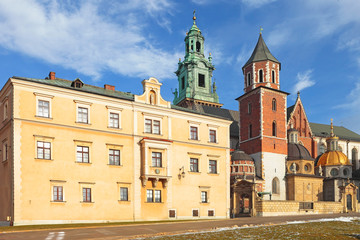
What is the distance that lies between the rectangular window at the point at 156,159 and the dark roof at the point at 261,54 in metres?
34.5

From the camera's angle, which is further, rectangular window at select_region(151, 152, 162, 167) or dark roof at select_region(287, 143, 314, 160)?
dark roof at select_region(287, 143, 314, 160)

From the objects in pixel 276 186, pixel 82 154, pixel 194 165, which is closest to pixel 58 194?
pixel 82 154

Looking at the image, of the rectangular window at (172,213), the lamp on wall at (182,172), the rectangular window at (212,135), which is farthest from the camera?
the rectangular window at (212,135)

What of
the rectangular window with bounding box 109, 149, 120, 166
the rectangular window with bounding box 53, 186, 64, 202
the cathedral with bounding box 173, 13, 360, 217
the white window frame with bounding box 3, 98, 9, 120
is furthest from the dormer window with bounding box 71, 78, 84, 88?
the cathedral with bounding box 173, 13, 360, 217

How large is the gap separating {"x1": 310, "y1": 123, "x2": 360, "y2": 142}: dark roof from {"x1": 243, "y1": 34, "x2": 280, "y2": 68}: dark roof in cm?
2399

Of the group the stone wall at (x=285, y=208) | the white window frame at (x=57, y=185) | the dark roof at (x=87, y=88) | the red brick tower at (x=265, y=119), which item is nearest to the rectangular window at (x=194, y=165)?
the dark roof at (x=87, y=88)

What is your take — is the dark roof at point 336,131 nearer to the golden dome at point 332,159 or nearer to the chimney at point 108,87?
the golden dome at point 332,159

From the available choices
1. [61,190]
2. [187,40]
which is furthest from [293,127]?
[61,190]

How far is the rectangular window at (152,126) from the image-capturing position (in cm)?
4100

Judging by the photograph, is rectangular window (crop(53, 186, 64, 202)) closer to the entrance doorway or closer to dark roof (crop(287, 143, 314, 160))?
dark roof (crop(287, 143, 314, 160))

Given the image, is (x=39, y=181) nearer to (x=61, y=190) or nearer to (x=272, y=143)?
(x=61, y=190)

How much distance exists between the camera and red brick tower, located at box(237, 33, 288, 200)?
62906mm

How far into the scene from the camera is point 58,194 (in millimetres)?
34719

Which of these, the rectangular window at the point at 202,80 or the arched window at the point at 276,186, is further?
the rectangular window at the point at 202,80
